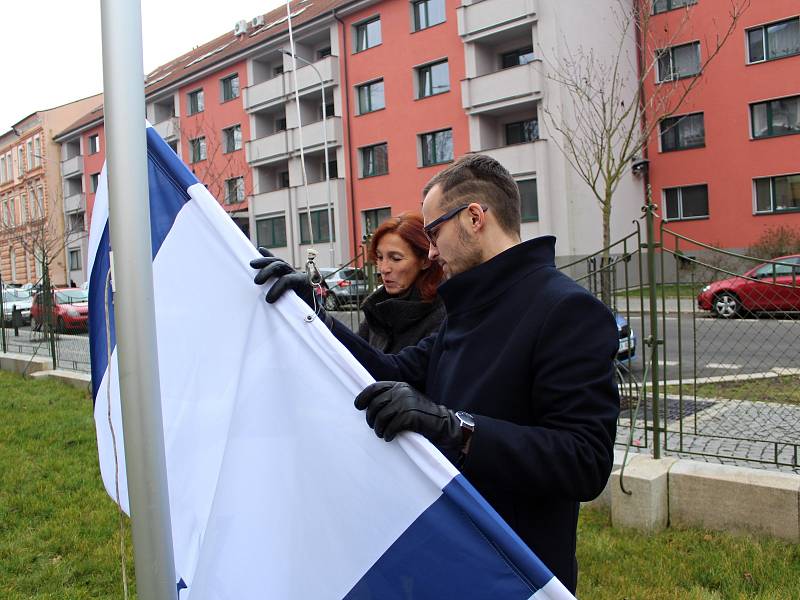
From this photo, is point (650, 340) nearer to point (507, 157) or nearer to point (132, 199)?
point (132, 199)

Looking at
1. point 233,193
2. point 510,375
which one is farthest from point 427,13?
point 510,375

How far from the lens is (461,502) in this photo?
1.36 metres

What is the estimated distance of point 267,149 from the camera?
113ft

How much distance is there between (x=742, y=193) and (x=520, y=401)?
2655cm

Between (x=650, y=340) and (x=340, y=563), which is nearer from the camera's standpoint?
(x=340, y=563)

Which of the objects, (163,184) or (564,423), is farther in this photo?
(163,184)

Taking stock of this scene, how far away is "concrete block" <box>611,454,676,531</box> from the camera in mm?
4148

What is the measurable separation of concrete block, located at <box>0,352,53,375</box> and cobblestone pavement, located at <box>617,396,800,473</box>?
963 centimetres

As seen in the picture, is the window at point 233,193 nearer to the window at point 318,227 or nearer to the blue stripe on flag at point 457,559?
the window at point 318,227

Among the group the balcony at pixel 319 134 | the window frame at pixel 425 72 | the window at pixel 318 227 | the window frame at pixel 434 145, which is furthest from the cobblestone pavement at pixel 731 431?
the balcony at pixel 319 134

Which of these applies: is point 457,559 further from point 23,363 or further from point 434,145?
point 434,145

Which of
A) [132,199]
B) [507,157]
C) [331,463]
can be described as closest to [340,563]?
[331,463]

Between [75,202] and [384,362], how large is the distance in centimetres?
5262

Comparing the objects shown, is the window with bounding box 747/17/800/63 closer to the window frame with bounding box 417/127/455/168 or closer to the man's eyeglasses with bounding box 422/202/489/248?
the window frame with bounding box 417/127/455/168
